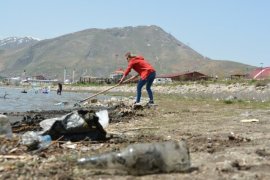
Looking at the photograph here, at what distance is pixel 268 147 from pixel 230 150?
62 centimetres

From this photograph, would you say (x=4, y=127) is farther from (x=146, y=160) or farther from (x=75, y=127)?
(x=146, y=160)

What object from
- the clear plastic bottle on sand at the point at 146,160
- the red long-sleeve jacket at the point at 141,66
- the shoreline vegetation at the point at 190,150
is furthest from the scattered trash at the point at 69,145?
the red long-sleeve jacket at the point at 141,66

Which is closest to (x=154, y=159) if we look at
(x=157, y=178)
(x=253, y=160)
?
(x=157, y=178)

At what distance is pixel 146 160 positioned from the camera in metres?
5.05

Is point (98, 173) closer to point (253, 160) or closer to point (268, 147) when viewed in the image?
point (253, 160)

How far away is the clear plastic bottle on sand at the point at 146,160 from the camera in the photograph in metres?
5.02

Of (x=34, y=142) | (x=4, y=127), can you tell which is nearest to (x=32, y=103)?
(x=4, y=127)

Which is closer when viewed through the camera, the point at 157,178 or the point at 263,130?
the point at 157,178

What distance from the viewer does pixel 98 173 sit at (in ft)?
16.1

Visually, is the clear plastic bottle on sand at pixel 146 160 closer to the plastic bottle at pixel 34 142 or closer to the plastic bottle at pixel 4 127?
the plastic bottle at pixel 34 142

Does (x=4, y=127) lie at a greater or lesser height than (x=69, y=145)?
greater

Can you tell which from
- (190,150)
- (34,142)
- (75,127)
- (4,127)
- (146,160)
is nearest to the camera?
(146,160)

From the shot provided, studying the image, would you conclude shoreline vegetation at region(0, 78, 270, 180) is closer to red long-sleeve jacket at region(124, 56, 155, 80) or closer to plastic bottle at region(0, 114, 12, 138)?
plastic bottle at region(0, 114, 12, 138)

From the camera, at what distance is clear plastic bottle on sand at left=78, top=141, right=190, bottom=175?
5016 millimetres
